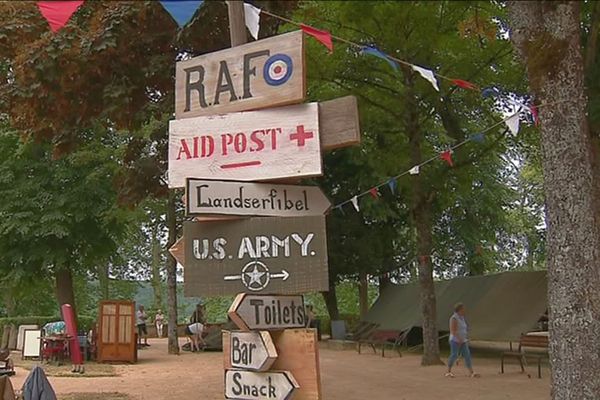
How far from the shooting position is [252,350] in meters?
4.77

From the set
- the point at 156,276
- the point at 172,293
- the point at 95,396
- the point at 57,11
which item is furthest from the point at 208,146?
the point at 156,276

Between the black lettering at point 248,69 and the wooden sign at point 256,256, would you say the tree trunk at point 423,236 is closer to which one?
the black lettering at point 248,69

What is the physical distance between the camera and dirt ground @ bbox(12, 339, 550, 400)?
11.9 m

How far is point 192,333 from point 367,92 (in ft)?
36.9

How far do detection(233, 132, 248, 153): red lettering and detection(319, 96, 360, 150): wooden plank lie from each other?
51 centimetres

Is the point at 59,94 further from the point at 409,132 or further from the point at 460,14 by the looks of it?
the point at 409,132

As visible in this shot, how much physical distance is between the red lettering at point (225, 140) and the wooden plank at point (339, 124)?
60 cm

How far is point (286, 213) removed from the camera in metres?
4.92

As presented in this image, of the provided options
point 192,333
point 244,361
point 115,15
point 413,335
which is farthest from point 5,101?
point 413,335

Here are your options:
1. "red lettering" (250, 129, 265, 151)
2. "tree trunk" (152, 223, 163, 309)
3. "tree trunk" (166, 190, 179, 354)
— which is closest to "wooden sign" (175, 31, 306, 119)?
"red lettering" (250, 129, 265, 151)

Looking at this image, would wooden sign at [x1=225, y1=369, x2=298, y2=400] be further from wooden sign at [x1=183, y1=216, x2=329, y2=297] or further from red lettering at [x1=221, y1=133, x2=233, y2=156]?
red lettering at [x1=221, y1=133, x2=233, y2=156]

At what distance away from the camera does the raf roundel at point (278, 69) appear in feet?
15.6

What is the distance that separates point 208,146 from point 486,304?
1610cm

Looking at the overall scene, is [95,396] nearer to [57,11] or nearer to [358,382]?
[358,382]
